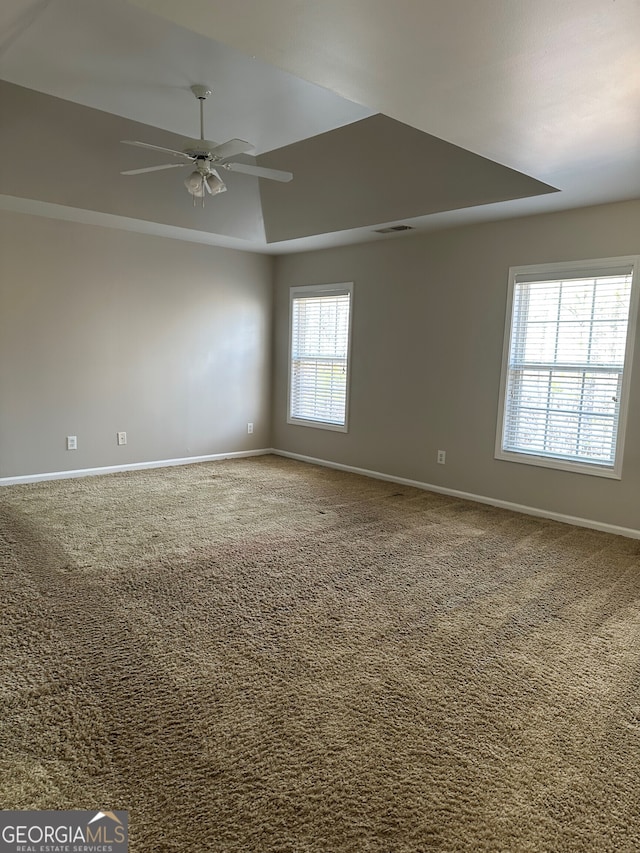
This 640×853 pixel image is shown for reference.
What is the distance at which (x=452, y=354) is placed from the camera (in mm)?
5125

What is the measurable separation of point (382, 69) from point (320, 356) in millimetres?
4173

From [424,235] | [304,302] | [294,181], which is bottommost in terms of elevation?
[304,302]

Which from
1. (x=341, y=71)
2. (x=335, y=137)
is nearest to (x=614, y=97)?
(x=341, y=71)

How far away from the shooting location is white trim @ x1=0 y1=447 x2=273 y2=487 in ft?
16.9

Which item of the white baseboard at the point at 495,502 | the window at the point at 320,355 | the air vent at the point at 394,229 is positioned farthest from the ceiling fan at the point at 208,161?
the white baseboard at the point at 495,502

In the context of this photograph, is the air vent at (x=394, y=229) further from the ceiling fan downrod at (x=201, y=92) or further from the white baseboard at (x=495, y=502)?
the white baseboard at (x=495, y=502)

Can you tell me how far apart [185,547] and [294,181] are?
3.48 meters

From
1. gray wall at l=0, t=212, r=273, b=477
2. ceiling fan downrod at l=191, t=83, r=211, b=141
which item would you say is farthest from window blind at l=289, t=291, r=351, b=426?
ceiling fan downrod at l=191, t=83, r=211, b=141

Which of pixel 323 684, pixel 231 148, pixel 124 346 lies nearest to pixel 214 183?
pixel 231 148

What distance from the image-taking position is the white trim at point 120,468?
203 inches

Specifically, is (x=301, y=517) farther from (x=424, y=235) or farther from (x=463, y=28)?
(x=463, y=28)

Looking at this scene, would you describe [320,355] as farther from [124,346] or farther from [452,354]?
[124,346]

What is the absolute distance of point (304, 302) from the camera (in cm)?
658

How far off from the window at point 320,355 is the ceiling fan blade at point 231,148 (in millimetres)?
2669
